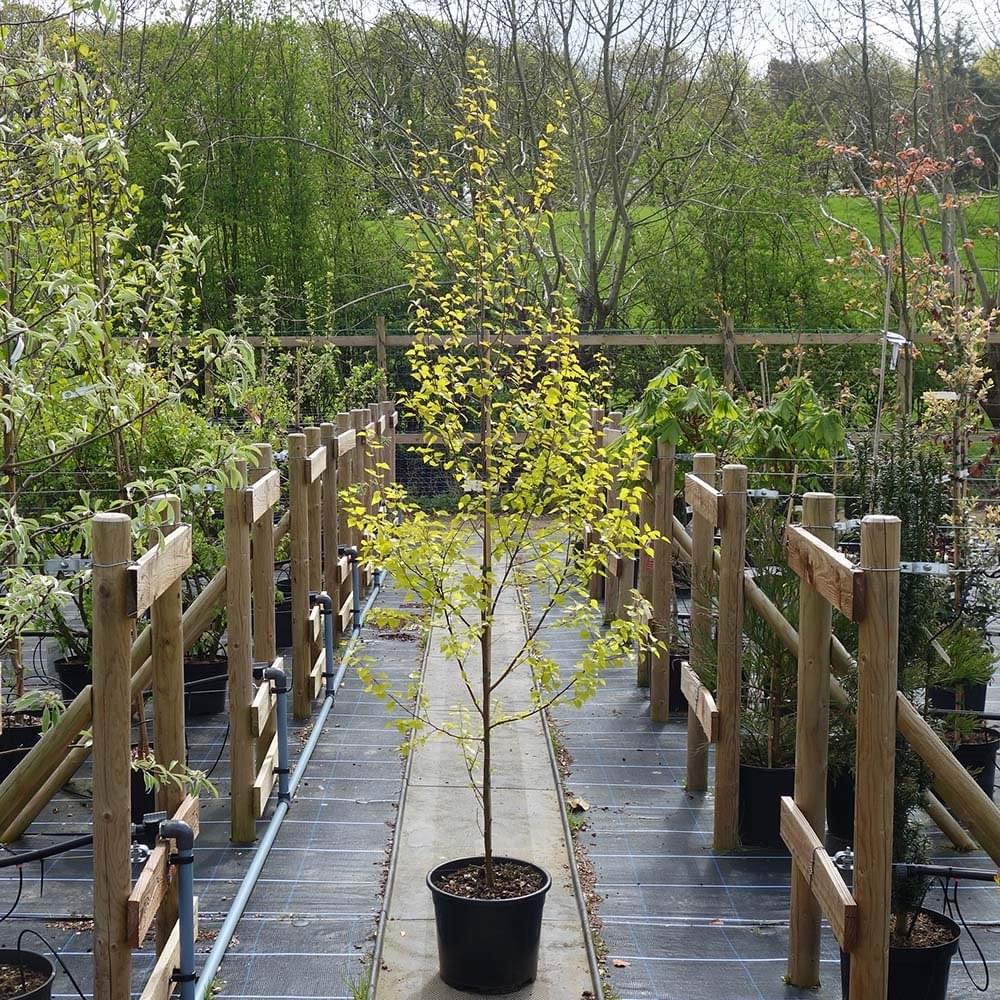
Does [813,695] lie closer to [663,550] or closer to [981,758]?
[981,758]

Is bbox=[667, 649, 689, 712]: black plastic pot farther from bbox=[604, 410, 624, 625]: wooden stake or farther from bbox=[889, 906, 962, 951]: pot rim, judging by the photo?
bbox=[889, 906, 962, 951]: pot rim

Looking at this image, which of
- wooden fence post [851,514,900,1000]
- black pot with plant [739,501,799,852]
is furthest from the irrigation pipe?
wooden fence post [851,514,900,1000]

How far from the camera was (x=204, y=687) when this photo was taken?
7.70m

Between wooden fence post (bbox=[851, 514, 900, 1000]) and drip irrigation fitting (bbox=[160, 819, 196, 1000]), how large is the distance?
190 cm

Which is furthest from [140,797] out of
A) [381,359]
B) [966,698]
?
[381,359]

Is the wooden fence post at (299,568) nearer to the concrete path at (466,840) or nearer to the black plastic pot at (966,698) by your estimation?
the concrete path at (466,840)

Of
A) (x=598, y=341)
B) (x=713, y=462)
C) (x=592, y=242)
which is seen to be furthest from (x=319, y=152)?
(x=713, y=462)

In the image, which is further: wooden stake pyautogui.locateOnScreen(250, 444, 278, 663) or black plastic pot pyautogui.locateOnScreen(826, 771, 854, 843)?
wooden stake pyautogui.locateOnScreen(250, 444, 278, 663)

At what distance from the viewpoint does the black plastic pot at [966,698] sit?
281 inches

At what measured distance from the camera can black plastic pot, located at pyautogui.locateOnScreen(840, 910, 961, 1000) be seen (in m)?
4.04

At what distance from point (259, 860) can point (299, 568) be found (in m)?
2.19

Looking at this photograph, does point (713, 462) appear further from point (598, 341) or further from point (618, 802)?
point (598, 341)

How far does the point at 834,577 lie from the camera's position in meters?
3.72

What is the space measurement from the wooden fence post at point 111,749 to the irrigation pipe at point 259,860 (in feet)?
2.63
